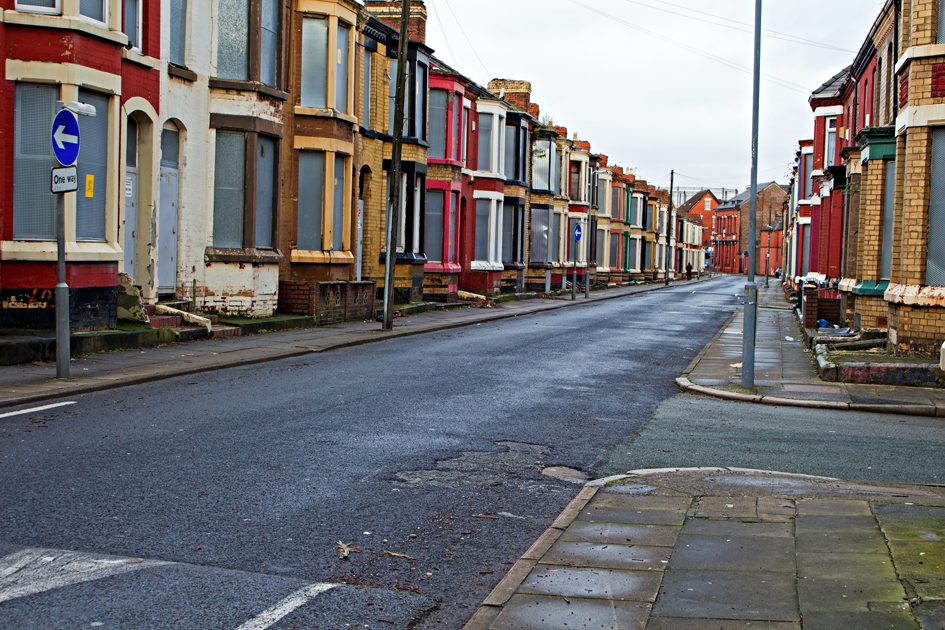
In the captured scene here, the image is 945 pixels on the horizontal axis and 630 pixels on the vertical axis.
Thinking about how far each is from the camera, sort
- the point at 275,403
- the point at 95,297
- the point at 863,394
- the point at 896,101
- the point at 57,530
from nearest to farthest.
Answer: the point at 57,530 → the point at 275,403 → the point at 863,394 → the point at 95,297 → the point at 896,101

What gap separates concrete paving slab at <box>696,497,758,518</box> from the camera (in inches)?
252

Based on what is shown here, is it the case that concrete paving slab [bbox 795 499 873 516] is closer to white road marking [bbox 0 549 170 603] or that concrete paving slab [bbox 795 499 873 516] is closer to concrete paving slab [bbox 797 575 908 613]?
concrete paving slab [bbox 797 575 908 613]

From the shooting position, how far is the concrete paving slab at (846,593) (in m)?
4.56

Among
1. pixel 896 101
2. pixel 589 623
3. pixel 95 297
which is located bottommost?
pixel 589 623

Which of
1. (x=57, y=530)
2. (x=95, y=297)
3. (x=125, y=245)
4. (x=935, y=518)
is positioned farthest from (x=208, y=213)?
(x=935, y=518)

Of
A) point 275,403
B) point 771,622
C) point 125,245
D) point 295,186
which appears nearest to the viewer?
point 771,622

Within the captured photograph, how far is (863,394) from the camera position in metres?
13.1

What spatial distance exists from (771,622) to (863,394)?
31.6 feet

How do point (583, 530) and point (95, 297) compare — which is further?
Answer: point (95, 297)

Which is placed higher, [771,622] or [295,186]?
[295,186]

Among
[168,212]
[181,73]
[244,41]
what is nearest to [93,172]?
[168,212]

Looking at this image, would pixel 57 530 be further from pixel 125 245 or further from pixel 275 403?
pixel 125 245

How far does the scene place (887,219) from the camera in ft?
63.1

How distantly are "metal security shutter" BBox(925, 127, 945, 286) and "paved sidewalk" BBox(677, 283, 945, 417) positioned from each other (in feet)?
8.53
